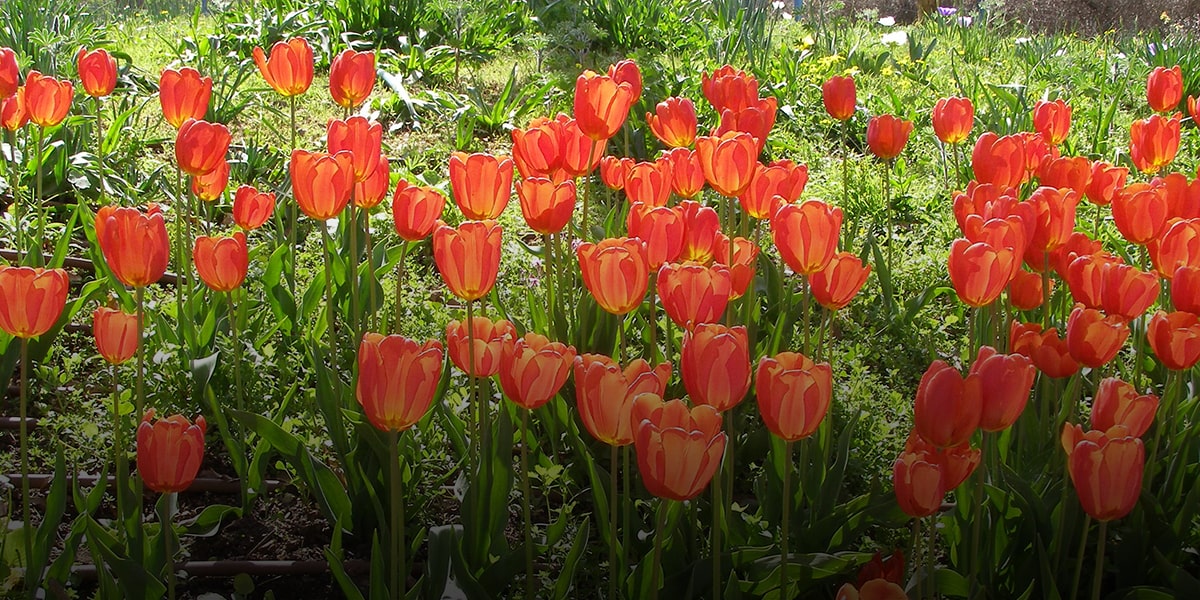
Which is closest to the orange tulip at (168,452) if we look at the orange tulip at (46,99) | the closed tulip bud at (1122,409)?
the closed tulip bud at (1122,409)

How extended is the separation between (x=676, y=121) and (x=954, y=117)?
29.0 inches

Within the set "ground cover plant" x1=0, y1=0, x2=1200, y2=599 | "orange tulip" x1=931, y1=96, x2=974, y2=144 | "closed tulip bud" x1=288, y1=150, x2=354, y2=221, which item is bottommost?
"ground cover plant" x1=0, y1=0, x2=1200, y2=599

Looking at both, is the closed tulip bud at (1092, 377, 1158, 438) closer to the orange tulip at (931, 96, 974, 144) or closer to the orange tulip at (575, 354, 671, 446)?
the orange tulip at (575, 354, 671, 446)

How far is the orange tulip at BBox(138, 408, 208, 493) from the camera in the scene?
4.76 ft

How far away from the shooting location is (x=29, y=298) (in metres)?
1.59

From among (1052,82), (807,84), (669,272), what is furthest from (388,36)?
(669,272)

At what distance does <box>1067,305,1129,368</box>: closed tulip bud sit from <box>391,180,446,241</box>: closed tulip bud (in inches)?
42.3

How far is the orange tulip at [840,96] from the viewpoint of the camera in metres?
2.90

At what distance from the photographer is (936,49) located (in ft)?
20.3

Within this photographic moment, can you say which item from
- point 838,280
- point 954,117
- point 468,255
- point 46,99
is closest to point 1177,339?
point 838,280

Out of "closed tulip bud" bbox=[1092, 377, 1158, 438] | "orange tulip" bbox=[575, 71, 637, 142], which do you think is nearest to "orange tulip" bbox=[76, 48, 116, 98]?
"orange tulip" bbox=[575, 71, 637, 142]

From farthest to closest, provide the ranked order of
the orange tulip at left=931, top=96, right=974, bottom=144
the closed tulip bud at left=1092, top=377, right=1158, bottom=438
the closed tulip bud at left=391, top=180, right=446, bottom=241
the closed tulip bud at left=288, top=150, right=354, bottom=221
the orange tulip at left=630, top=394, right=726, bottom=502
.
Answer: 1. the orange tulip at left=931, top=96, right=974, bottom=144
2. the closed tulip bud at left=391, top=180, right=446, bottom=241
3. the closed tulip bud at left=288, top=150, right=354, bottom=221
4. the closed tulip bud at left=1092, top=377, right=1158, bottom=438
5. the orange tulip at left=630, top=394, right=726, bottom=502

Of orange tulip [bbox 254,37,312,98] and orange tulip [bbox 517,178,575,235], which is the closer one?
orange tulip [bbox 517,178,575,235]

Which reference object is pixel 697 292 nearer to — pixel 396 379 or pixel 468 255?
pixel 468 255
